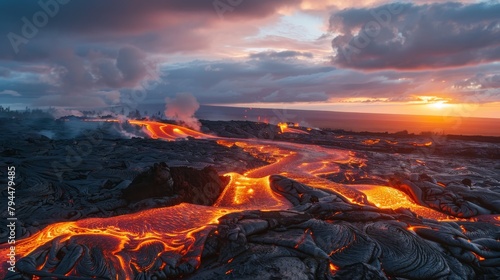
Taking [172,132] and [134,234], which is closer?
[134,234]

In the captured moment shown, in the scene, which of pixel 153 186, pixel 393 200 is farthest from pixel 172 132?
pixel 393 200

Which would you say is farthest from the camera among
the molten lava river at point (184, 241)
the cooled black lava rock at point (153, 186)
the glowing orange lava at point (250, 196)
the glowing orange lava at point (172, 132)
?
the glowing orange lava at point (172, 132)

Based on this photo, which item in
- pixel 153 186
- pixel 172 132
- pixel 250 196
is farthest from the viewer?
pixel 172 132

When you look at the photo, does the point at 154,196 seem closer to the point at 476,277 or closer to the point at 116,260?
the point at 116,260

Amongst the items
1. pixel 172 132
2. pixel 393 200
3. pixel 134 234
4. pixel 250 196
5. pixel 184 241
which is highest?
pixel 393 200

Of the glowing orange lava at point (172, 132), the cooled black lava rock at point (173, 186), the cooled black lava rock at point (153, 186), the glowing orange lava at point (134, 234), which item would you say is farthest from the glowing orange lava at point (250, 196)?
the glowing orange lava at point (172, 132)

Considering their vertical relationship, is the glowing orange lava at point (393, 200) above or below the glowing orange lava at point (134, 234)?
above

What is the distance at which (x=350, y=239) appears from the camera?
1146cm

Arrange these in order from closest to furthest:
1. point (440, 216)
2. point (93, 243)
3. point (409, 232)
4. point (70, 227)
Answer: point (93, 243)
point (409, 232)
point (70, 227)
point (440, 216)

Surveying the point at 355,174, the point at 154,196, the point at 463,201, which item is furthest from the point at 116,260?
the point at 355,174

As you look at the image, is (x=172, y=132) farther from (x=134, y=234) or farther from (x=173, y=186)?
(x=134, y=234)

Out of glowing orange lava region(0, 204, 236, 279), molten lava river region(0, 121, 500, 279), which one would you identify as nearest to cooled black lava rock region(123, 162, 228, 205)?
molten lava river region(0, 121, 500, 279)

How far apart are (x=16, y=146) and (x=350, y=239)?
33822 mm

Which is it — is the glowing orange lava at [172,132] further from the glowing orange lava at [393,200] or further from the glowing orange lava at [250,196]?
the glowing orange lava at [393,200]
